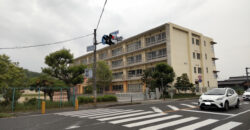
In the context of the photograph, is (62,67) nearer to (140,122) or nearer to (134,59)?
(140,122)

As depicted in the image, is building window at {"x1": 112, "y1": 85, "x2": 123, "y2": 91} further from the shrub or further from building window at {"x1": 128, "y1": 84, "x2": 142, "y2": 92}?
the shrub

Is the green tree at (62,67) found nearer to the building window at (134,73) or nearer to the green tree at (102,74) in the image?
the green tree at (102,74)

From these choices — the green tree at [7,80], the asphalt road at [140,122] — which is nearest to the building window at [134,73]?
the green tree at [7,80]

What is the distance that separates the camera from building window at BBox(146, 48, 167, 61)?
3090 centimetres

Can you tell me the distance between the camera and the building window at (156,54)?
101 feet

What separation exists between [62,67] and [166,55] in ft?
59.2

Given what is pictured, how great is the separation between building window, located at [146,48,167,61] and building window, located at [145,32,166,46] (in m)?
1.91

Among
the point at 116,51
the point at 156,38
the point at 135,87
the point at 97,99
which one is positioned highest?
the point at 156,38

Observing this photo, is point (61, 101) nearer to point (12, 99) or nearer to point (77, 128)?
point (12, 99)

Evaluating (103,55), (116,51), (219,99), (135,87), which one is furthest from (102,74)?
(219,99)

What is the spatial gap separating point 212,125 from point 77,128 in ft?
16.8

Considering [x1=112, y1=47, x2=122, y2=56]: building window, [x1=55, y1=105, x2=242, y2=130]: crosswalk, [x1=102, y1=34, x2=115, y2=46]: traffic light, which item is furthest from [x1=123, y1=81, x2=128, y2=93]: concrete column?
[x1=55, y1=105, x2=242, y2=130]: crosswalk

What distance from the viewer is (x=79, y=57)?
59.2 m

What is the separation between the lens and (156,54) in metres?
32.5
